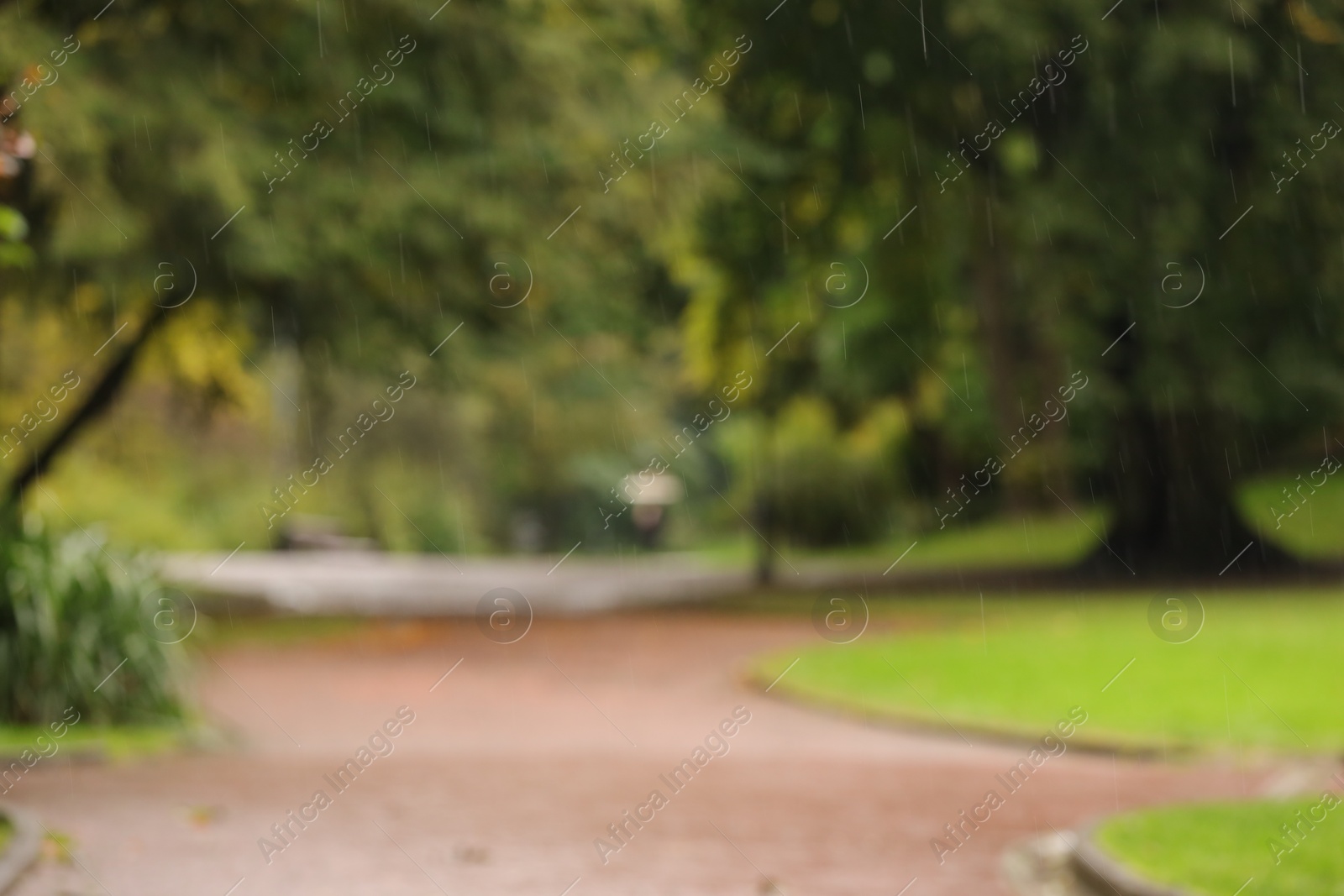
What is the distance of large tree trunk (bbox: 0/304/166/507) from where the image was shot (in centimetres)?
2359

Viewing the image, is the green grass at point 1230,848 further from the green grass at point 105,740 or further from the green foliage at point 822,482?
the green foliage at point 822,482

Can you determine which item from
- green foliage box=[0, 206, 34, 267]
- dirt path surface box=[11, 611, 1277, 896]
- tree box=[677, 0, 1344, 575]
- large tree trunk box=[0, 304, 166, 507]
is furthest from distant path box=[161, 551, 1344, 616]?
green foliage box=[0, 206, 34, 267]

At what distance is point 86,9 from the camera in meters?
18.1

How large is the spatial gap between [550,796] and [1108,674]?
8125 mm

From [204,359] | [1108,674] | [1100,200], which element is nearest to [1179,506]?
[1100,200]

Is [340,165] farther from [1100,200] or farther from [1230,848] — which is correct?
[1230,848]

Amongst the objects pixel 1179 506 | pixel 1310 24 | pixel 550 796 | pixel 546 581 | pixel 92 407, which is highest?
pixel 546 581

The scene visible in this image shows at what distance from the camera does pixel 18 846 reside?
321 inches

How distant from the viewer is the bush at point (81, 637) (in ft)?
43.5

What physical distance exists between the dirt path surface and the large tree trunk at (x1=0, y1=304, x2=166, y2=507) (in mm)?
6605

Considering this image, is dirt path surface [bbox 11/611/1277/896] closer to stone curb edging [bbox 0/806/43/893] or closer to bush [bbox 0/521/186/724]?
stone curb edging [bbox 0/806/43/893]

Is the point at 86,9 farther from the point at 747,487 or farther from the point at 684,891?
the point at 747,487

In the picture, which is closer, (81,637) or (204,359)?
(81,637)

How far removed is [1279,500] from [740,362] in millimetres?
13101
